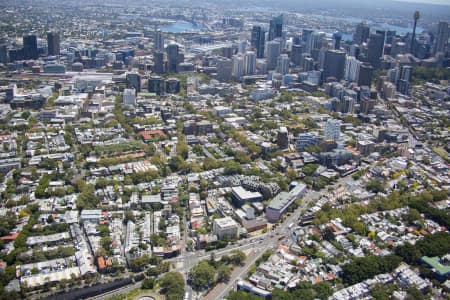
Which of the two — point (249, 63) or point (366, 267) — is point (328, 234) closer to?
point (366, 267)

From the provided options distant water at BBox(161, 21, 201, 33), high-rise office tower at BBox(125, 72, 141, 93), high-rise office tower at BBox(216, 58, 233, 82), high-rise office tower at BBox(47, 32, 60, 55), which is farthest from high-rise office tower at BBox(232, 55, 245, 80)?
distant water at BBox(161, 21, 201, 33)

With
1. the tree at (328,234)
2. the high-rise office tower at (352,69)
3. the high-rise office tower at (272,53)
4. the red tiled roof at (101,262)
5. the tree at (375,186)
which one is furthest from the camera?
the high-rise office tower at (272,53)

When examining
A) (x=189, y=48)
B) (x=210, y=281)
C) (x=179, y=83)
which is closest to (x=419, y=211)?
(x=210, y=281)

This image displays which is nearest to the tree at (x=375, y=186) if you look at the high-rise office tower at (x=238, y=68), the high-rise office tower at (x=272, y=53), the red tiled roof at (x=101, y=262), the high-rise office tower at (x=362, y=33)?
the red tiled roof at (x=101, y=262)

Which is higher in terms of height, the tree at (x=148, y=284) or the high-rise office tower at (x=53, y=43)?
the high-rise office tower at (x=53, y=43)

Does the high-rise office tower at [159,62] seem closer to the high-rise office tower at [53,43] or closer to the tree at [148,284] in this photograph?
the high-rise office tower at [53,43]

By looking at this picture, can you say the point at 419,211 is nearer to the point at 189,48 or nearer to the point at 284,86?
the point at 284,86

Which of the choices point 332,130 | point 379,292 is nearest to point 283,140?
point 332,130

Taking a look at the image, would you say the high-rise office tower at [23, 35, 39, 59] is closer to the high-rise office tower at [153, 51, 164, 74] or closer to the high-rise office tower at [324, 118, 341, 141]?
the high-rise office tower at [153, 51, 164, 74]

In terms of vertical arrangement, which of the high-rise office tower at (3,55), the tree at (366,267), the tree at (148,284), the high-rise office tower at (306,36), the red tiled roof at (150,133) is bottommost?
the tree at (148,284)
